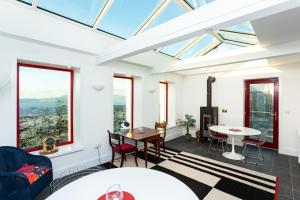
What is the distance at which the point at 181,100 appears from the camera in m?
6.26

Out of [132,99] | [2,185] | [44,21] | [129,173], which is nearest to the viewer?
[129,173]

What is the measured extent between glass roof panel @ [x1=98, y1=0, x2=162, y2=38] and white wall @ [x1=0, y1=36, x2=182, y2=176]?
31.2 inches

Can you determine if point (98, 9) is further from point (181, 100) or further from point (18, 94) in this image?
point (181, 100)

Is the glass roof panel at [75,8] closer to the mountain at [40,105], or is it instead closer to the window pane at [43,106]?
the window pane at [43,106]

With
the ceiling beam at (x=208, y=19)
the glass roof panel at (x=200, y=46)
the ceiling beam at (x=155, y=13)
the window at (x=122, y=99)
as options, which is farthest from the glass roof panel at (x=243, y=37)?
the window at (x=122, y=99)

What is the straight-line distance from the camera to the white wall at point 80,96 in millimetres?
2367

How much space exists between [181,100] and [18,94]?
202 inches

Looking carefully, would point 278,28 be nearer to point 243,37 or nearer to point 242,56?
point 242,56

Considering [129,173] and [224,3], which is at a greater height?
[224,3]

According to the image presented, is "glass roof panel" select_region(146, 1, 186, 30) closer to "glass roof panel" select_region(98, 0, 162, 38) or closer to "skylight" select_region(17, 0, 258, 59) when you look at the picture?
"skylight" select_region(17, 0, 258, 59)

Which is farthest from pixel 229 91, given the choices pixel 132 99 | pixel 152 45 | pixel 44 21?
pixel 44 21

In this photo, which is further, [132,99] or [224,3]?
[132,99]

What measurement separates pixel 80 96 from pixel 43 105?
0.71 meters

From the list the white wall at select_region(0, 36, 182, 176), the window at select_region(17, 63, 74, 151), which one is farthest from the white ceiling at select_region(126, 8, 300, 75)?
the window at select_region(17, 63, 74, 151)
